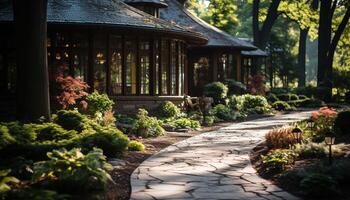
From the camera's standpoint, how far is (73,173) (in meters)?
6.61

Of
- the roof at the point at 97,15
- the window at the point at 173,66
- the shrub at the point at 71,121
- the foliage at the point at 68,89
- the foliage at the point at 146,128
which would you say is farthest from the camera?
the window at the point at 173,66

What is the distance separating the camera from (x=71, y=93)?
51.8 feet

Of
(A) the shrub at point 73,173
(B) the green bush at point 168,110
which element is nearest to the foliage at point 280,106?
(B) the green bush at point 168,110

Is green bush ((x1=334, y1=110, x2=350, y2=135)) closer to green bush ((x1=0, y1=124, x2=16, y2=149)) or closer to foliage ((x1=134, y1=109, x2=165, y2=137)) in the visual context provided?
foliage ((x1=134, y1=109, x2=165, y2=137))

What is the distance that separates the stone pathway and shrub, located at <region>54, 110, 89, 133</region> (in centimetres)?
207

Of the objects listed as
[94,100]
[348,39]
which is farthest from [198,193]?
[348,39]

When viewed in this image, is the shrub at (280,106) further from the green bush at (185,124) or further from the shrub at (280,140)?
the shrub at (280,140)

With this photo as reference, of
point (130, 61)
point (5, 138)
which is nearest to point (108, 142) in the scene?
point (5, 138)

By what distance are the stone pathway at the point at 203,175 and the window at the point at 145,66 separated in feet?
23.7

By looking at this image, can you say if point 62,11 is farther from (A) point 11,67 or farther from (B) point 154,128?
(B) point 154,128

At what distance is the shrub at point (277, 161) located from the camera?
8.39 metres

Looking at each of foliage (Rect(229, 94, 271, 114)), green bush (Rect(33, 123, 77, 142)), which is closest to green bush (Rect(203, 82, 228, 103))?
foliage (Rect(229, 94, 271, 114))

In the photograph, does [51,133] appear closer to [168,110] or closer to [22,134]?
[22,134]

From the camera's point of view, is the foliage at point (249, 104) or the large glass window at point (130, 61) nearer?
the large glass window at point (130, 61)
